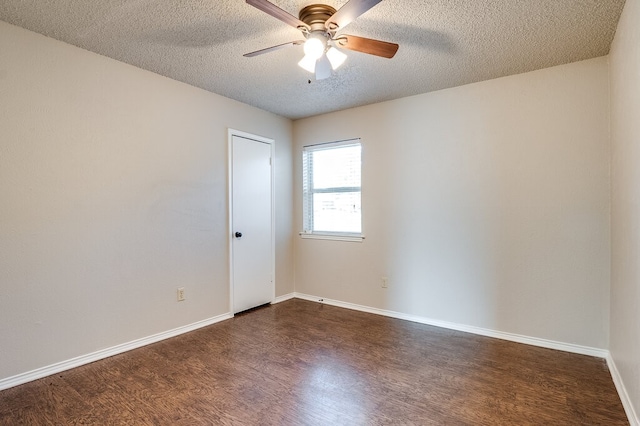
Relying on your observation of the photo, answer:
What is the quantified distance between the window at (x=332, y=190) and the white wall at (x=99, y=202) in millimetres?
1227

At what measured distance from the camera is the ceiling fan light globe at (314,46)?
2043mm

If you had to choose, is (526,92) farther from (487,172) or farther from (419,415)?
(419,415)

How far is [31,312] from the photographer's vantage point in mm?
2311

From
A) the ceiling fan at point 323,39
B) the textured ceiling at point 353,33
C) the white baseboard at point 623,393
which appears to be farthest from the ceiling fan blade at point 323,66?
the white baseboard at point 623,393

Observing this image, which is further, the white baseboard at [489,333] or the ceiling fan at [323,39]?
the white baseboard at [489,333]

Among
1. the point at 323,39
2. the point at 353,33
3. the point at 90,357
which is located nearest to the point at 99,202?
the point at 90,357

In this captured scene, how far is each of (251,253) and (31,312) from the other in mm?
2042

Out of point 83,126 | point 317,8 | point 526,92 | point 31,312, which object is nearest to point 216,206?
point 83,126

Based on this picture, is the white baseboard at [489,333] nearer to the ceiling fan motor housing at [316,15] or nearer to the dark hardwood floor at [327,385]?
the dark hardwood floor at [327,385]

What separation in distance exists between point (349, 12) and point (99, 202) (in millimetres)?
2325

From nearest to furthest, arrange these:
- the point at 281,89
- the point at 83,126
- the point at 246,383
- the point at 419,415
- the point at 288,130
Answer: the point at 419,415, the point at 246,383, the point at 83,126, the point at 281,89, the point at 288,130

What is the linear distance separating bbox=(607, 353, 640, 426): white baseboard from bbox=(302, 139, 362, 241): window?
2.39 metres

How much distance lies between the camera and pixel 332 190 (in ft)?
13.9

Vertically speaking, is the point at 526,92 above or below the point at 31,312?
above
